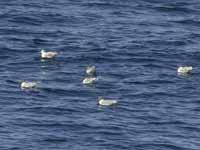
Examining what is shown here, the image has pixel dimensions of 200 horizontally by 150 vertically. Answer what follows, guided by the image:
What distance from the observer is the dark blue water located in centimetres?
7650

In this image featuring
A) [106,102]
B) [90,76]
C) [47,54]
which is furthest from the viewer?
[47,54]

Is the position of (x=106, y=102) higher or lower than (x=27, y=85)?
lower

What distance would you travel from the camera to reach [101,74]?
291 ft

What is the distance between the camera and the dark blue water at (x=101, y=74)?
76.5 metres

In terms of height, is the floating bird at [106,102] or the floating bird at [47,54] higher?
the floating bird at [47,54]

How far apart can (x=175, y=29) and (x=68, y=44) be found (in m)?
10.3

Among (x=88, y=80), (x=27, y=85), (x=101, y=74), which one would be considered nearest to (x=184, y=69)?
(x=101, y=74)

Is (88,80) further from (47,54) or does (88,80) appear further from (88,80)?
(47,54)

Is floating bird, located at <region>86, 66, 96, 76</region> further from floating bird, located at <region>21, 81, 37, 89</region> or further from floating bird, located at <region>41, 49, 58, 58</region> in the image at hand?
floating bird, located at <region>21, 81, 37, 89</region>

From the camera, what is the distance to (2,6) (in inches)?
4129

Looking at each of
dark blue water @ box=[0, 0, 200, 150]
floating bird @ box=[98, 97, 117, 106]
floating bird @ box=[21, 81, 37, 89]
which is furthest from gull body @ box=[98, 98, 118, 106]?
floating bird @ box=[21, 81, 37, 89]

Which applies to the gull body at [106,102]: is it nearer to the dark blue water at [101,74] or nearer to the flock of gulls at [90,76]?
the flock of gulls at [90,76]

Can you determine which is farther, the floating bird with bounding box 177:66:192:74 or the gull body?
the floating bird with bounding box 177:66:192:74

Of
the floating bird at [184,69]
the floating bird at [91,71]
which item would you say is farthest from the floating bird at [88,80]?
the floating bird at [184,69]
